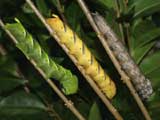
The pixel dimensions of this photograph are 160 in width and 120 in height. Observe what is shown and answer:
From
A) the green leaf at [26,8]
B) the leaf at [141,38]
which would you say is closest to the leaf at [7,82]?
the green leaf at [26,8]

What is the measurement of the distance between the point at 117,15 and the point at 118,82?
0.48 feet

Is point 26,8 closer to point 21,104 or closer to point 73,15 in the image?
point 73,15

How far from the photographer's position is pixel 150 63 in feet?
2.79

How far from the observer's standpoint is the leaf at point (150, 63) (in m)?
0.84

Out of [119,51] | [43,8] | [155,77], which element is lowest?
[155,77]

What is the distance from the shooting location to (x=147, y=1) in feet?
2.65

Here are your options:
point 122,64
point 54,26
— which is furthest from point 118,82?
point 54,26

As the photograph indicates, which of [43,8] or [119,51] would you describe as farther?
[43,8]

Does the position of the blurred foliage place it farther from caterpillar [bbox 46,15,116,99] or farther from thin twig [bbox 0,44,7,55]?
caterpillar [bbox 46,15,116,99]

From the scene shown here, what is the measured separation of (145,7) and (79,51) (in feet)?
0.66

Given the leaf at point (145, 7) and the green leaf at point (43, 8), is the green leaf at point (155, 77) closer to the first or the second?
the leaf at point (145, 7)

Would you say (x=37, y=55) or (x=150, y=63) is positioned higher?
(x=37, y=55)

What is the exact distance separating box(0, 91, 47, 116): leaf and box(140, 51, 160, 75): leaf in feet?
0.73

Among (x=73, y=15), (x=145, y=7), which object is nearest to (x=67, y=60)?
(x=73, y=15)
